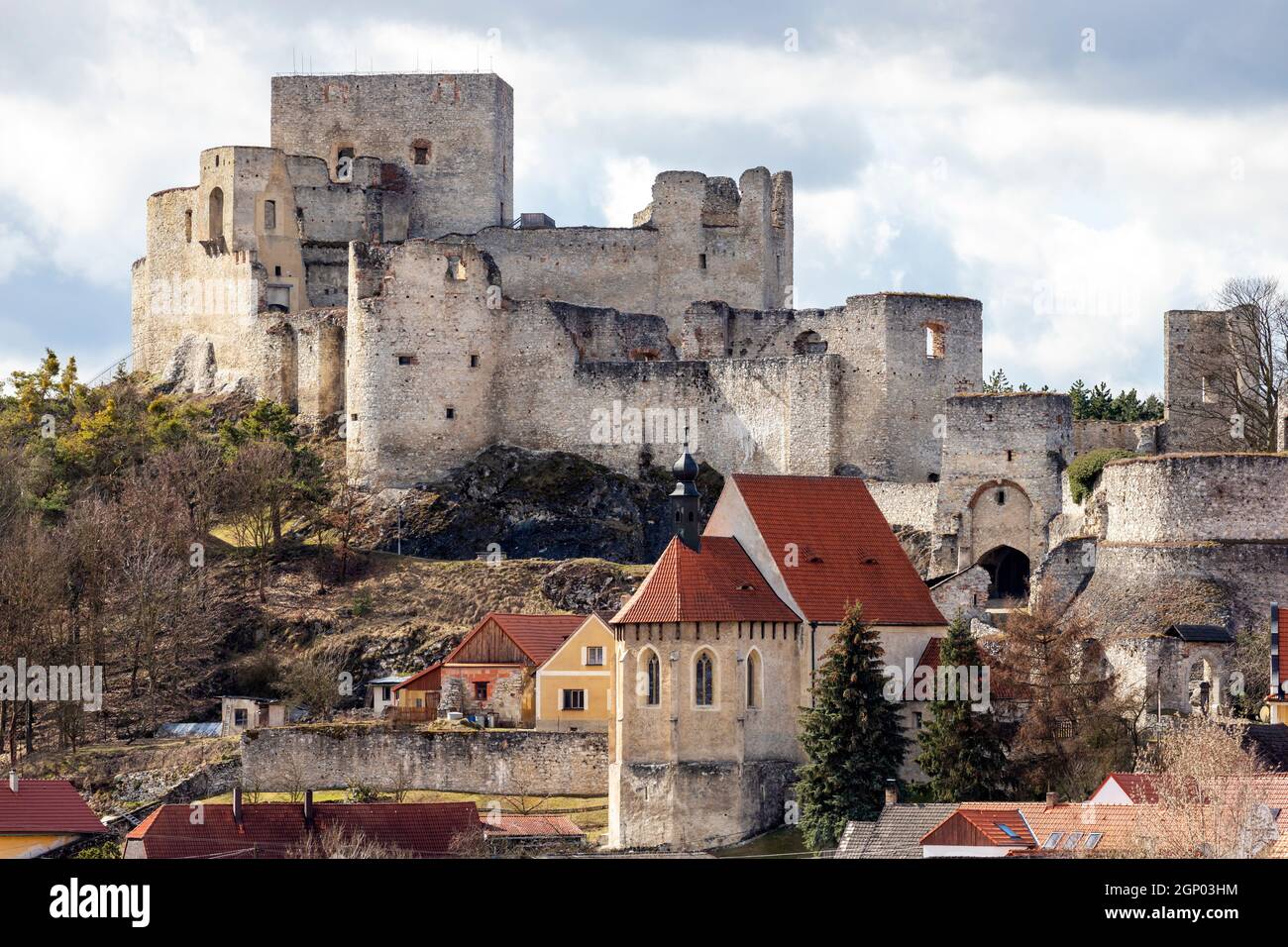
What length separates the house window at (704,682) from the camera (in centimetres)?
4200

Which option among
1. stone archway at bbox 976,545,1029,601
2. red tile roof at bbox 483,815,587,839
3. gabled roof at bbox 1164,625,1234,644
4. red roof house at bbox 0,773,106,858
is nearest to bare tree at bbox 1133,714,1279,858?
gabled roof at bbox 1164,625,1234,644

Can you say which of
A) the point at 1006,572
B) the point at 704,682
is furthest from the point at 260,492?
the point at 1006,572

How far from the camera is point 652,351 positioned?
64000 mm

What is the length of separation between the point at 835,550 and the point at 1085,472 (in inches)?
326

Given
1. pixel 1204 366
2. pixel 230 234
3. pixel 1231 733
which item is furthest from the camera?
pixel 230 234

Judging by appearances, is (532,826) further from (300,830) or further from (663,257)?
(663,257)

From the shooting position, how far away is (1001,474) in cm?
5178

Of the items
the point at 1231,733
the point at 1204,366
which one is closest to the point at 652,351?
the point at 1204,366

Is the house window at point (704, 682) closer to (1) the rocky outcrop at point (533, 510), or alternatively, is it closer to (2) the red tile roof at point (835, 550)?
(2) the red tile roof at point (835, 550)

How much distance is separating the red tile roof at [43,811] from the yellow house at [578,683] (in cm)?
1134

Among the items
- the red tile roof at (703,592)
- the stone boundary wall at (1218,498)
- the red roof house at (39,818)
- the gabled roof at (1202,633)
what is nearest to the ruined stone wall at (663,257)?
the stone boundary wall at (1218,498)

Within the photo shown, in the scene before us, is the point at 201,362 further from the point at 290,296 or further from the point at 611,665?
the point at 611,665
